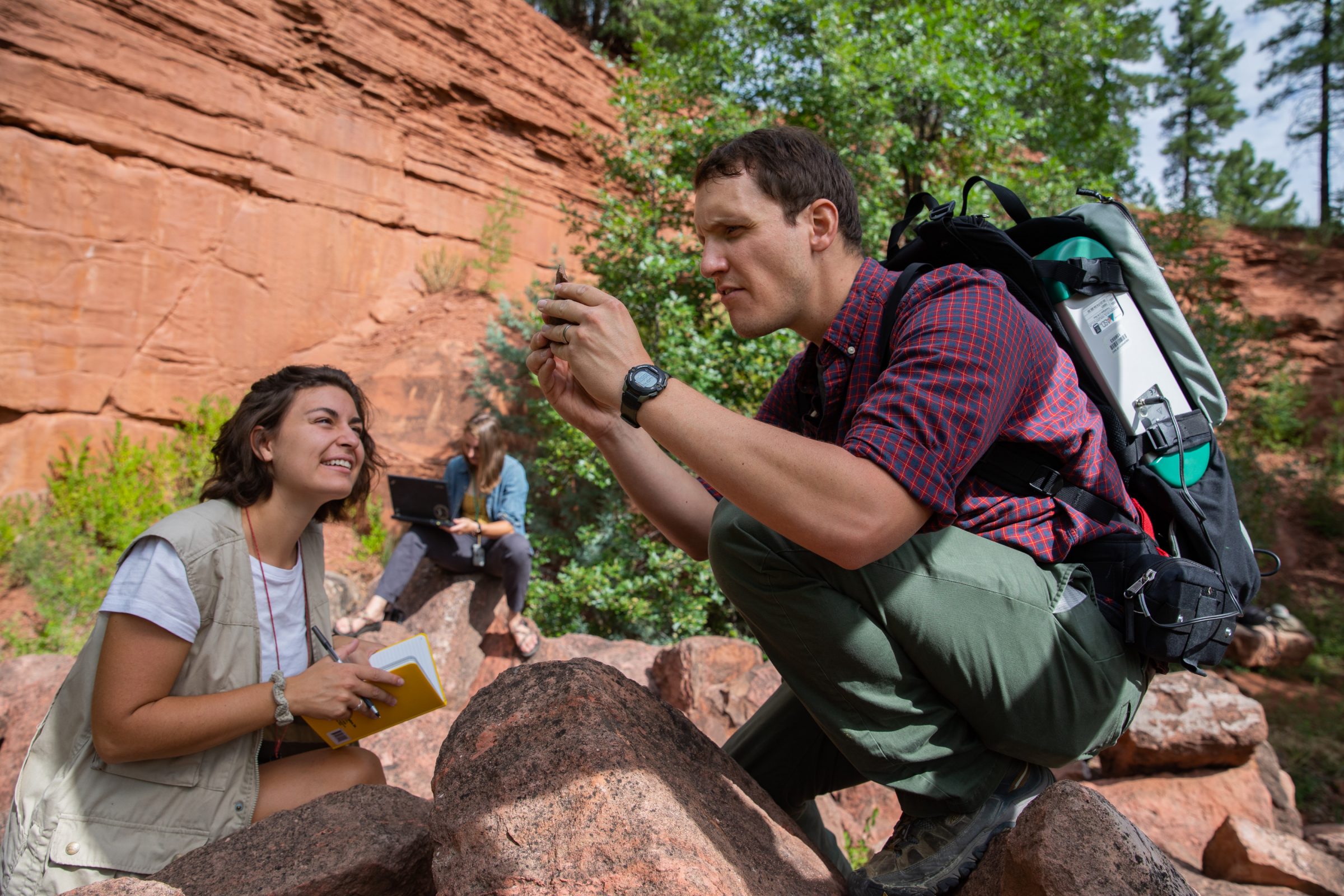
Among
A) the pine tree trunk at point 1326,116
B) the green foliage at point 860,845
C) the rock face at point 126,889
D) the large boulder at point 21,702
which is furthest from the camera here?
the pine tree trunk at point 1326,116

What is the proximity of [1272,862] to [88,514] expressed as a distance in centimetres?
809

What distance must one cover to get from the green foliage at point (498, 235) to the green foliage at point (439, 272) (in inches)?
11.8

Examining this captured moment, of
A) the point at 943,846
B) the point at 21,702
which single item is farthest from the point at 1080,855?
the point at 21,702

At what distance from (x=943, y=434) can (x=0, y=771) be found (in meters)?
3.64

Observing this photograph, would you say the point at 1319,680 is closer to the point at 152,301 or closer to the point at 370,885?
the point at 370,885

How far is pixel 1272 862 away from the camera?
2.74m

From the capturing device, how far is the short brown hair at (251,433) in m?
2.22

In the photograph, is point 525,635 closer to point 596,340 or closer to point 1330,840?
point 596,340

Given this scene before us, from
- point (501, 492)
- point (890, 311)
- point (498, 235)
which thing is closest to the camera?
point (890, 311)

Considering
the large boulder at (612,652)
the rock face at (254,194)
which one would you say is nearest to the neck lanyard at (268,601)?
the large boulder at (612,652)

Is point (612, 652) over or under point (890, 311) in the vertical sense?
under

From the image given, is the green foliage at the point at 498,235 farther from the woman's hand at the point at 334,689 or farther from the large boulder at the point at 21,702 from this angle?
the woman's hand at the point at 334,689

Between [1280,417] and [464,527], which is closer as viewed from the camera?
[464,527]

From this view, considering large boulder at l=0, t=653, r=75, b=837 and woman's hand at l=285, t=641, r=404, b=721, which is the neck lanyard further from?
large boulder at l=0, t=653, r=75, b=837
